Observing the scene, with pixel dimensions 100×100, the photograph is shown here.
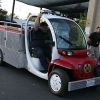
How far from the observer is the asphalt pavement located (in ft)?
15.9

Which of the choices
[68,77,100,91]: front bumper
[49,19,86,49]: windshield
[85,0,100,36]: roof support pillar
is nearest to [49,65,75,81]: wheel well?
[68,77,100,91]: front bumper

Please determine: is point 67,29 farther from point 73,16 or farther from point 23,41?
point 73,16

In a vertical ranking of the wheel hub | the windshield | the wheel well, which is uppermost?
the windshield

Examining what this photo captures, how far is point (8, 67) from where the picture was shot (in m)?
7.45

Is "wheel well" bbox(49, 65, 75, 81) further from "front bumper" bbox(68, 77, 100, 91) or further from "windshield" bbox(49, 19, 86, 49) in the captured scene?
"windshield" bbox(49, 19, 86, 49)

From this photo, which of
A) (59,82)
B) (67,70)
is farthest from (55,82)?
(67,70)

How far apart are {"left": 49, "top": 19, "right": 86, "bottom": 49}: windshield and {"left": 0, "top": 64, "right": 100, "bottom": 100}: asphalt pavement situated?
1.17m

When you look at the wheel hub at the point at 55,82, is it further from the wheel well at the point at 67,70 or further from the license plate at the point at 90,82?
the license plate at the point at 90,82

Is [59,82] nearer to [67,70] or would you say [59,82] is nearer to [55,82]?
[55,82]

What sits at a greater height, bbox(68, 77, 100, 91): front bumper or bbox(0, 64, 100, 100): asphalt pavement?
bbox(68, 77, 100, 91): front bumper

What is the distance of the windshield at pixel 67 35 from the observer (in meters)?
5.33

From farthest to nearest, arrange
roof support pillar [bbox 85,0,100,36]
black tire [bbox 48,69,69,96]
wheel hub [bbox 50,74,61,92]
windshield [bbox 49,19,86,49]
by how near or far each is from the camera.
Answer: roof support pillar [bbox 85,0,100,36]
windshield [bbox 49,19,86,49]
wheel hub [bbox 50,74,61,92]
black tire [bbox 48,69,69,96]

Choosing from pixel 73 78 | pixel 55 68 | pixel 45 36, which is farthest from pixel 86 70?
pixel 45 36

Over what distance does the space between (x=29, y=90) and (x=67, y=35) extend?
167 centimetres
